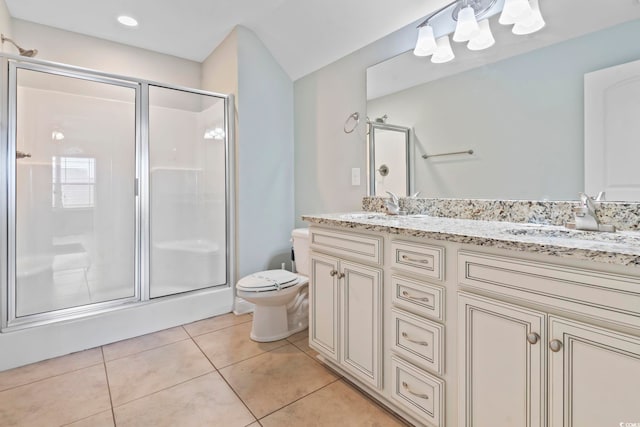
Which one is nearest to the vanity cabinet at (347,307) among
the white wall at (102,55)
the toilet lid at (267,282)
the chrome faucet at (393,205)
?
the toilet lid at (267,282)

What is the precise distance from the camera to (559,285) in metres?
0.87

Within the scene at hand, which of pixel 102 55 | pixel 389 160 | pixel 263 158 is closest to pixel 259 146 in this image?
pixel 263 158

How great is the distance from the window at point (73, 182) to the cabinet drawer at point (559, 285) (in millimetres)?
2498

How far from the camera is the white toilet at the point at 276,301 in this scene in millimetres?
2094

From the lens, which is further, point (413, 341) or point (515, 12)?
point (515, 12)

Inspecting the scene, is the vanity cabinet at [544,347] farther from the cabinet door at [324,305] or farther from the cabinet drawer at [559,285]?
the cabinet door at [324,305]

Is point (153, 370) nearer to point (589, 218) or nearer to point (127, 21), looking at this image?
point (589, 218)

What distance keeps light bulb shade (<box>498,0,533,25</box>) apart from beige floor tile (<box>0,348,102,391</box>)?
9.69 feet

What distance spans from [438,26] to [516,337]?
171 centimetres

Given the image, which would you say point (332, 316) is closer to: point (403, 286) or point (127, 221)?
point (403, 286)

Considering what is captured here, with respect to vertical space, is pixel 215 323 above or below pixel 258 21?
below

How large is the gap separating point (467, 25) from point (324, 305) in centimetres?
167

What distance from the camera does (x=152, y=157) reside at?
8.02ft

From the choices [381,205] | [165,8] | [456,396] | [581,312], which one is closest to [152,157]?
[165,8]
